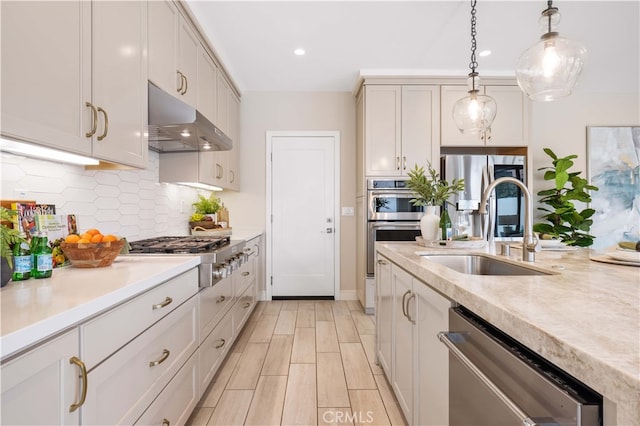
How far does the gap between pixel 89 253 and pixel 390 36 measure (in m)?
2.88

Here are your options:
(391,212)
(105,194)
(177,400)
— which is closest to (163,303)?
(177,400)

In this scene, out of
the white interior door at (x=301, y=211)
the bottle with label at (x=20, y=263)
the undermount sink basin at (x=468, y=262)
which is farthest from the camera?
the white interior door at (x=301, y=211)

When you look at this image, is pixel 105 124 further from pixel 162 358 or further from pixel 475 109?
pixel 475 109

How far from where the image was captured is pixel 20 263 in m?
1.09

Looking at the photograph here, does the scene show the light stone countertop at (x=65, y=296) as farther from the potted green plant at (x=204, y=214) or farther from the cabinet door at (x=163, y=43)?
the potted green plant at (x=204, y=214)

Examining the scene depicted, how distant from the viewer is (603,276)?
103cm

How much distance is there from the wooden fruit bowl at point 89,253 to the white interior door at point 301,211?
2.69 m

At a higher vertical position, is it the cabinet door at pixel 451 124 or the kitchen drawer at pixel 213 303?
the cabinet door at pixel 451 124

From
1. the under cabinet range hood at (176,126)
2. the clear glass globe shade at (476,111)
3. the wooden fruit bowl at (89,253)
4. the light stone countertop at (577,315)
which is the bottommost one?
the light stone countertop at (577,315)

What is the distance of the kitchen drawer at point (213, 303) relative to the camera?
175cm

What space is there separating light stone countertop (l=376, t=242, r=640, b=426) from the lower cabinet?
0.42 feet

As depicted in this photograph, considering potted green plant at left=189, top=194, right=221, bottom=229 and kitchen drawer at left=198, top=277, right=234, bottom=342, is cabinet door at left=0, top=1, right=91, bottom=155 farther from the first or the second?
potted green plant at left=189, top=194, right=221, bottom=229

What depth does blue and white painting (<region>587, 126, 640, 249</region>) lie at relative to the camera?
4.08 meters

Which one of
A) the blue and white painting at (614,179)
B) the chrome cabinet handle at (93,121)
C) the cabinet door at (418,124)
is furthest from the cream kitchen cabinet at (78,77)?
the blue and white painting at (614,179)
